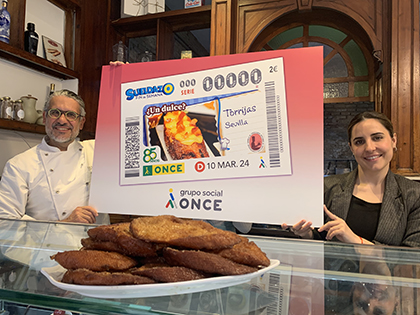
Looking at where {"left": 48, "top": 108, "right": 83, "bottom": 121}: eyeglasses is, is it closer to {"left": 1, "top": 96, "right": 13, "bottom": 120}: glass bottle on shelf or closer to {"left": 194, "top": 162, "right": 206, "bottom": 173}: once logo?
{"left": 1, "top": 96, "right": 13, "bottom": 120}: glass bottle on shelf

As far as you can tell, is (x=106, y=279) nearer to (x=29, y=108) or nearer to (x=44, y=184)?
(x=44, y=184)

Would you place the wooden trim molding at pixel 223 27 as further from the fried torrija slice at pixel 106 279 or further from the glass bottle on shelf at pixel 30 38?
the fried torrija slice at pixel 106 279

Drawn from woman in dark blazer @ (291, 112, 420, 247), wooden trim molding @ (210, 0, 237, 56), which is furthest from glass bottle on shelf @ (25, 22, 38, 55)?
woman in dark blazer @ (291, 112, 420, 247)

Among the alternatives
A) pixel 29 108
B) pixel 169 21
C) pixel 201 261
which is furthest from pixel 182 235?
pixel 169 21

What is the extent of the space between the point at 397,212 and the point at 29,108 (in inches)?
106

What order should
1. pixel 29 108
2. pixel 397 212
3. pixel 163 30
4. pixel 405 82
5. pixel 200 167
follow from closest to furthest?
pixel 200 167
pixel 397 212
pixel 405 82
pixel 29 108
pixel 163 30

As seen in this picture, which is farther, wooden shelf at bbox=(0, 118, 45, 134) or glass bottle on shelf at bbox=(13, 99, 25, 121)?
glass bottle on shelf at bbox=(13, 99, 25, 121)

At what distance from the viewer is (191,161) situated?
3.49 ft

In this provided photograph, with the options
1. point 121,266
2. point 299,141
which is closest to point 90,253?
point 121,266

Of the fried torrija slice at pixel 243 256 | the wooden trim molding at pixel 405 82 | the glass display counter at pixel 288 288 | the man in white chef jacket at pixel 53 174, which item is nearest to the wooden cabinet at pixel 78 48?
the man in white chef jacket at pixel 53 174

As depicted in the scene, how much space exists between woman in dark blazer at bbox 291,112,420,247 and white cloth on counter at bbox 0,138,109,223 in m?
1.33

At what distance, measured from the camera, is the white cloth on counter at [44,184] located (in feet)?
5.33

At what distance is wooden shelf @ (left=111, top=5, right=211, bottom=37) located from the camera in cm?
301

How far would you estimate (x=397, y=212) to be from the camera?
5.11 feet
